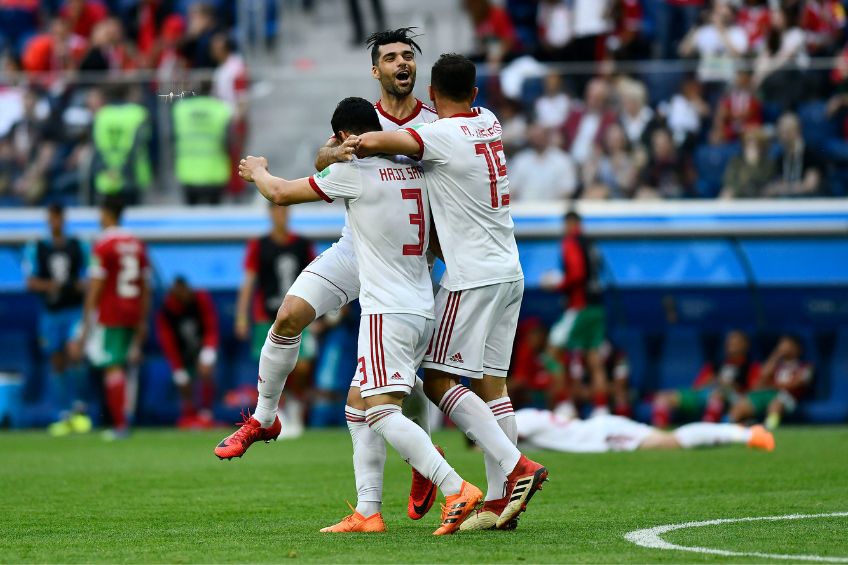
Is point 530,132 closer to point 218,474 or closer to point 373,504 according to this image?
point 218,474

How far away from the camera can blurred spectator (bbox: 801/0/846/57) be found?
16922 millimetres

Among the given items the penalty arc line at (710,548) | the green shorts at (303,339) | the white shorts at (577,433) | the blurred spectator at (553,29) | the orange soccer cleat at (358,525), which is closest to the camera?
the penalty arc line at (710,548)

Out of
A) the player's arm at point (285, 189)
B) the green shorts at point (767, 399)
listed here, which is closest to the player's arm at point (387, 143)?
the player's arm at point (285, 189)

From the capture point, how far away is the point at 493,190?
24.2 feet

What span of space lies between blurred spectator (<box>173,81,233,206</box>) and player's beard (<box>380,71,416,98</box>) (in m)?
9.89

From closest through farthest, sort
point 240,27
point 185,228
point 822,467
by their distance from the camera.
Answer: point 822,467, point 185,228, point 240,27

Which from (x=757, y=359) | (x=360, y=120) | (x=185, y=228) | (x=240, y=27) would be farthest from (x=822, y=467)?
(x=240, y=27)

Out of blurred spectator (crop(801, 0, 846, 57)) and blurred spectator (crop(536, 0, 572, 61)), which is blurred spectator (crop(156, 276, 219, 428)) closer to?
blurred spectator (crop(536, 0, 572, 61))

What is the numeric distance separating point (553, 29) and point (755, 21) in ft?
8.15

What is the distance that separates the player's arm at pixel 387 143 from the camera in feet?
22.9

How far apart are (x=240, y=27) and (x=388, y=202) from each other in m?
13.1

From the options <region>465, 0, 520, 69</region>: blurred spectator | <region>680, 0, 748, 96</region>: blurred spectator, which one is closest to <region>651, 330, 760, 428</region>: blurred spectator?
<region>680, 0, 748, 96</region>: blurred spectator

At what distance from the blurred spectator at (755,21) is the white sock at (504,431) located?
10381 millimetres

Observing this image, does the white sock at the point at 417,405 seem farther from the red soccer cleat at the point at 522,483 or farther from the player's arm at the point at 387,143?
the player's arm at the point at 387,143
